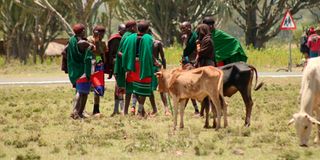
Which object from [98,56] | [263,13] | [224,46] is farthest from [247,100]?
[263,13]

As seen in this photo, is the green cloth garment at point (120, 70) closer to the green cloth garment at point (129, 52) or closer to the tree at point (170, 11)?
the green cloth garment at point (129, 52)

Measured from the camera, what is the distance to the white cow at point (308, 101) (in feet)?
30.7

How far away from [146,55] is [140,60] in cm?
18

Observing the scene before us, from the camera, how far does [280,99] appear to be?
17812 millimetres

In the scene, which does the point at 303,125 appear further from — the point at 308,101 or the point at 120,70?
the point at 120,70

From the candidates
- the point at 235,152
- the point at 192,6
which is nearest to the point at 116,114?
the point at 235,152

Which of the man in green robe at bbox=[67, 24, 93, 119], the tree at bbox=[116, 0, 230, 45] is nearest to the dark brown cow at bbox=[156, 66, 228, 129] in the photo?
the man in green robe at bbox=[67, 24, 93, 119]

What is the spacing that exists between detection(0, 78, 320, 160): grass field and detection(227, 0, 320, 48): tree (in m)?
25.2

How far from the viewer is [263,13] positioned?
1665 inches

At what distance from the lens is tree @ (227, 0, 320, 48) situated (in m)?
41.3

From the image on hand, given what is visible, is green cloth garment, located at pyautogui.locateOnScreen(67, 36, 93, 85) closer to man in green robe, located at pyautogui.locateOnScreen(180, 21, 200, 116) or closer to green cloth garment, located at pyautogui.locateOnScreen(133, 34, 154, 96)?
green cloth garment, located at pyautogui.locateOnScreen(133, 34, 154, 96)

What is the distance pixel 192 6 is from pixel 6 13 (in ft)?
32.4

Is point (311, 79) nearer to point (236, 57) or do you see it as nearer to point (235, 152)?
point (235, 152)

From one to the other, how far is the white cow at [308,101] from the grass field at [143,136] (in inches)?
9.1
